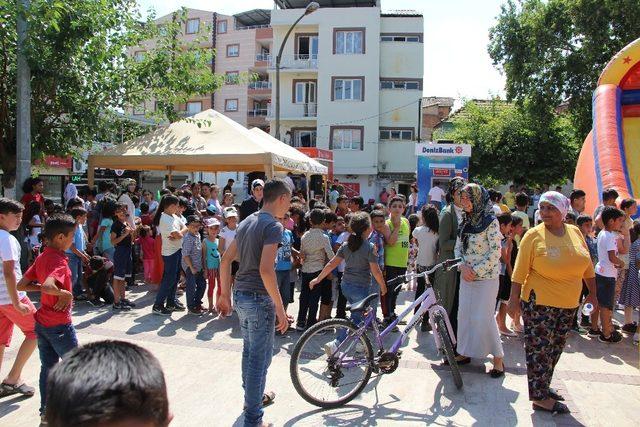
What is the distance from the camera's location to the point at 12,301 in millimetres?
4035

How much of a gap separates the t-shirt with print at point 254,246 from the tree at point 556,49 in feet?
72.2

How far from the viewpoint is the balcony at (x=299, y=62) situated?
3281 centimetres

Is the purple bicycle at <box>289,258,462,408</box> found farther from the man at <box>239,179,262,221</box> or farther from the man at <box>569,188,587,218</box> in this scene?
the man at <box>569,188,587,218</box>

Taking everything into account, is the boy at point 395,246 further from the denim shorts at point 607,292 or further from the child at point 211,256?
the child at point 211,256

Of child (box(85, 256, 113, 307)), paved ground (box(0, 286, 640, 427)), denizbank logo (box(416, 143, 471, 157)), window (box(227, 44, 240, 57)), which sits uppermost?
window (box(227, 44, 240, 57))

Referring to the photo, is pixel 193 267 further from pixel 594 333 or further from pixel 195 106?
pixel 195 106

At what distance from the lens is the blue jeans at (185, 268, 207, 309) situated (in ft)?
25.2

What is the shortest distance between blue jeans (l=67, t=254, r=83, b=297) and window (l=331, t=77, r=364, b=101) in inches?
1020

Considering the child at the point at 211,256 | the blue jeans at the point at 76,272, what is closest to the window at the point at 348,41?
the child at the point at 211,256

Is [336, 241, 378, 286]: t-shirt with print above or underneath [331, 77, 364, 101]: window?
underneath

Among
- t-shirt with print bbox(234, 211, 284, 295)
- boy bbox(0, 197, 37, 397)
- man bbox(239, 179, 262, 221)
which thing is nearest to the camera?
t-shirt with print bbox(234, 211, 284, 295)

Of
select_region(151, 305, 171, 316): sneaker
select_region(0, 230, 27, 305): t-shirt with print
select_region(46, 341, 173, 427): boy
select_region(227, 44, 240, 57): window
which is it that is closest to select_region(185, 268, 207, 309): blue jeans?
select_region(151, 305, 171, 316): sneaker

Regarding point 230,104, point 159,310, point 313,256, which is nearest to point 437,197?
point 313,256

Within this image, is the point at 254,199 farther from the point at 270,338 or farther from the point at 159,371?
the point at 159,371
